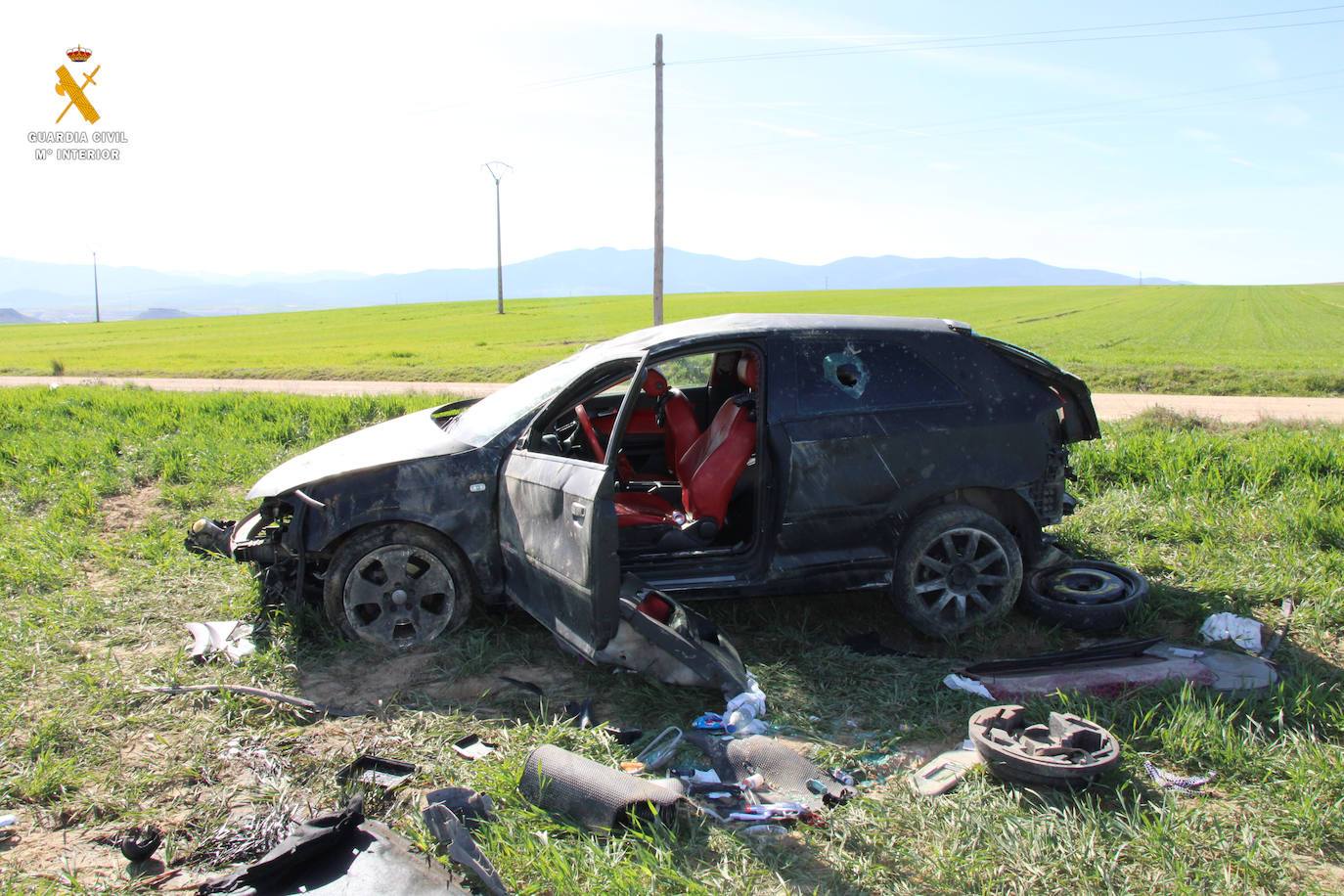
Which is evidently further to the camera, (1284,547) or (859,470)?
(1284,547)

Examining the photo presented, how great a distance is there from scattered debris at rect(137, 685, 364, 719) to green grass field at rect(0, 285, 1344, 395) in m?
16.3

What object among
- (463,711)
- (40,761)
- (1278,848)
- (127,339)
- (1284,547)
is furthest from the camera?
(127,339)

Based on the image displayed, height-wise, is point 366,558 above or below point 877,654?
above

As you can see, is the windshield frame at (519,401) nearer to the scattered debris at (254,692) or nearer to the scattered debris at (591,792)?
the scattered debris at (254,692)

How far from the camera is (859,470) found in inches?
185

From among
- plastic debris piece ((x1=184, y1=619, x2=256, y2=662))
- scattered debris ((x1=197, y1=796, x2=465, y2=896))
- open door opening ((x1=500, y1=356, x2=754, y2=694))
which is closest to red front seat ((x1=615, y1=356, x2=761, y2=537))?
open door opening ((x1=500, y1=356, x2=754, y2=694))

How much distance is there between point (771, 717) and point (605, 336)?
3398cm

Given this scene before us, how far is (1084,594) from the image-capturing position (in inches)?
202

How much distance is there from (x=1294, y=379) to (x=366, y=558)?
18622 mm

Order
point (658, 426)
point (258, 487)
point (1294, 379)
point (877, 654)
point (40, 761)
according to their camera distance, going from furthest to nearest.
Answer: point (1294, 379) → point (658, 426) → point (258, 487) → point (877, 654) → point (40, 761)

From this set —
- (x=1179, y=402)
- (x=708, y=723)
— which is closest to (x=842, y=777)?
(x=708, y=723)

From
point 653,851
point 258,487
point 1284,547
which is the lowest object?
point 653,851

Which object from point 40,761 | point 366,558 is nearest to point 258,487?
point 366,558

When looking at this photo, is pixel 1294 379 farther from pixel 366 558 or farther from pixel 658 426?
pixel 366 558
